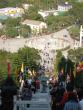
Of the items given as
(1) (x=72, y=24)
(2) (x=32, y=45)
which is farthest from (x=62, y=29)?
(2) (x=32, y=45)

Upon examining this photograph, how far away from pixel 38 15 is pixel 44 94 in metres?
38.3

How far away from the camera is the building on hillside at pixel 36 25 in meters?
40.3

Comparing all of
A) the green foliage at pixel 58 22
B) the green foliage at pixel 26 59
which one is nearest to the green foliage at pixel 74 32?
the green foliage at pixel 58 22

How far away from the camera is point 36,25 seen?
41.6 m

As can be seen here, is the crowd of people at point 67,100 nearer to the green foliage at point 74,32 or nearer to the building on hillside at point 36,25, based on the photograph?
the green foliage at point 74,32

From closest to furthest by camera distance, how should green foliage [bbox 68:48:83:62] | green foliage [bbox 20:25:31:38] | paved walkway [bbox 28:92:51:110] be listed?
1. paved walkway [bbox 28:92:51:110]
2. green foliage [bbox 68:48:83:62]
3. green foliage [bbox 20:25:31:38]

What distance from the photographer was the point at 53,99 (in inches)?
227

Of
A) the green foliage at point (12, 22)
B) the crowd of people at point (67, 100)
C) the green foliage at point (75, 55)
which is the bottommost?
the green foliage at point (12, 22)

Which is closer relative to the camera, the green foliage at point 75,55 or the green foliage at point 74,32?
the green foliage at point 75,55

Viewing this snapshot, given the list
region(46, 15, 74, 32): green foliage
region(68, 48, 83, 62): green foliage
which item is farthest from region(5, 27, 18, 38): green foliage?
region(68, 48, 83, 62): green foliage

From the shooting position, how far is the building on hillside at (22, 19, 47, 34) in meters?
40.3

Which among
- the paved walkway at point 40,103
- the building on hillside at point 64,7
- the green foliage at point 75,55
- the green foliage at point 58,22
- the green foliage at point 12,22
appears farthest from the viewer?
the building on hillside at point 64,7

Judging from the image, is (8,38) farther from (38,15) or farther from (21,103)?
(21,103)

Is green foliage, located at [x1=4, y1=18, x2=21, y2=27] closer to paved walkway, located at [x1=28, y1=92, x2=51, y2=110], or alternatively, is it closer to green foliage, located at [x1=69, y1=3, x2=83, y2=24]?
green foliage, located at [x1=69, y1=3, x2=83, y2=24]
